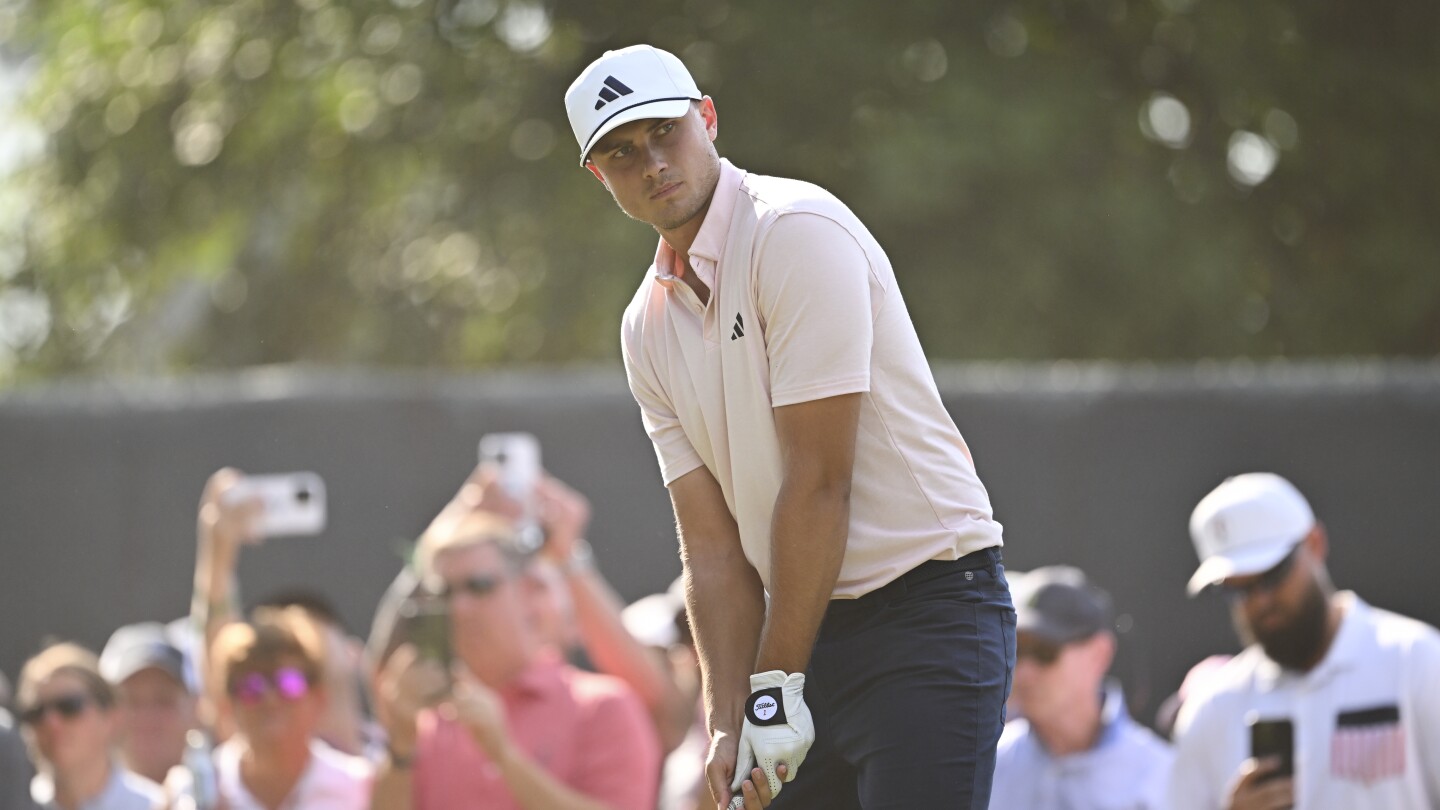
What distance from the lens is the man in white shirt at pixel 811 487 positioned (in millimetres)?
3043

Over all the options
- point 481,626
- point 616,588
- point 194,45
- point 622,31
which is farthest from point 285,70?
point 481,626

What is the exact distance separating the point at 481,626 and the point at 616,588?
7.98 ft

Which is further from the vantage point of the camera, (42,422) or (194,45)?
(194,45)

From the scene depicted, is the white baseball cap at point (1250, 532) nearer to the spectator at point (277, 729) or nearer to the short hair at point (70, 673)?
the spectator at point (277, 729)

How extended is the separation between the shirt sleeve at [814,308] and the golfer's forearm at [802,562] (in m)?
0.17

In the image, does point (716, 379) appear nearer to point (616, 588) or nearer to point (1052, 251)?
point (616, 588)

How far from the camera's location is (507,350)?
13.6m

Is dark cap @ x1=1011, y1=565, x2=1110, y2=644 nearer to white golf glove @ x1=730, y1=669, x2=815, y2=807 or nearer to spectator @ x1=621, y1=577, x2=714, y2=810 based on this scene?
spectator @ x1=621, y1=577, x2=714, y2=810

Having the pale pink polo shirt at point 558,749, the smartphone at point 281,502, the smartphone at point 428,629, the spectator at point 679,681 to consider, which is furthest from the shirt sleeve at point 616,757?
the smartphone at point 281,502

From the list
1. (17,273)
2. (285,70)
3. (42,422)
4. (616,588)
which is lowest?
(616,588)

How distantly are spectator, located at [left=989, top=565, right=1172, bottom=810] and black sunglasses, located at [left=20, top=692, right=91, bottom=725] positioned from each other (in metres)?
3.02

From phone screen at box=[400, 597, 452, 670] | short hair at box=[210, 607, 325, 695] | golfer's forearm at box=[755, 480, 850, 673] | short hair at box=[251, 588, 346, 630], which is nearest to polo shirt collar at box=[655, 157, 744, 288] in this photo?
golfer's forearm at box=[755, 480, 850, 673]

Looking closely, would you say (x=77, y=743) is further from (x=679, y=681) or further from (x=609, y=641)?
(x=679, y=681)

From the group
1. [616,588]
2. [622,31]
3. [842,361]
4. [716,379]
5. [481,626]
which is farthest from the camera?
[622,31]
